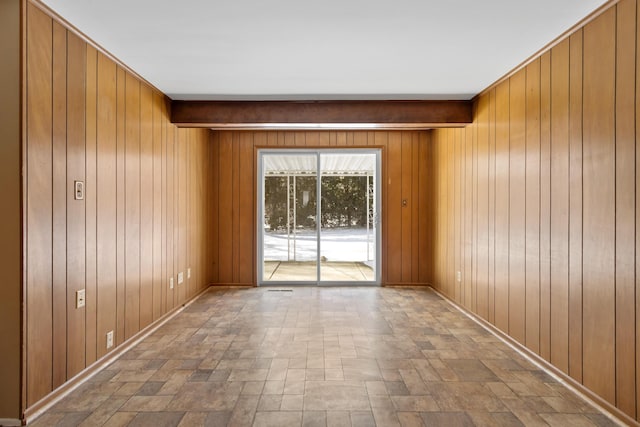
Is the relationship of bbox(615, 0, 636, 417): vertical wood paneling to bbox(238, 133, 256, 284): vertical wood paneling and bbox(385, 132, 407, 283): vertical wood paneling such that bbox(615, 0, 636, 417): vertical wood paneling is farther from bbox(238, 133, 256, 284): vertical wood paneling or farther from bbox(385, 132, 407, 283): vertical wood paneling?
bbox(238, 133, 256, 284): vertical wood paneling

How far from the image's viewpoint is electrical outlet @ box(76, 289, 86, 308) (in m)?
2.60

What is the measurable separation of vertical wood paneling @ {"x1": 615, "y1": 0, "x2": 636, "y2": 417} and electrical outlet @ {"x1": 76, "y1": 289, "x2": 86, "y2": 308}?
3496mm

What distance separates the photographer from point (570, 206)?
8.45ft

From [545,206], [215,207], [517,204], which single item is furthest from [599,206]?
[215,207]

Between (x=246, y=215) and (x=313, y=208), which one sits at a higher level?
(x=313, y=208)

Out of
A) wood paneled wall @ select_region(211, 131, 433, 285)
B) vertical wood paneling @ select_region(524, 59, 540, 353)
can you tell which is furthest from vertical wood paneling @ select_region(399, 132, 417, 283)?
vertical wood paneling @ select_region(524, 59, 540, 353)

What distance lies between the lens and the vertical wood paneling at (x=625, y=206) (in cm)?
207

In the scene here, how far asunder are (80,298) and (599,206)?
355 centimetres

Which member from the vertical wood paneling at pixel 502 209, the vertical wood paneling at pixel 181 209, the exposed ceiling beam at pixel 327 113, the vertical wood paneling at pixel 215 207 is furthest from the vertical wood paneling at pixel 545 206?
the vertical wood paneling at pixel 215 207

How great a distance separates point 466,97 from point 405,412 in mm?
3424

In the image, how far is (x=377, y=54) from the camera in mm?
3000

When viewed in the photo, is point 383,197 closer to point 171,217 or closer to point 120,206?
point 171,217

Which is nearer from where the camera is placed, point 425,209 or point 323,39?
point 323,39

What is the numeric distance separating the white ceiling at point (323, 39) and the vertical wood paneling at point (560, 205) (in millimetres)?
283
